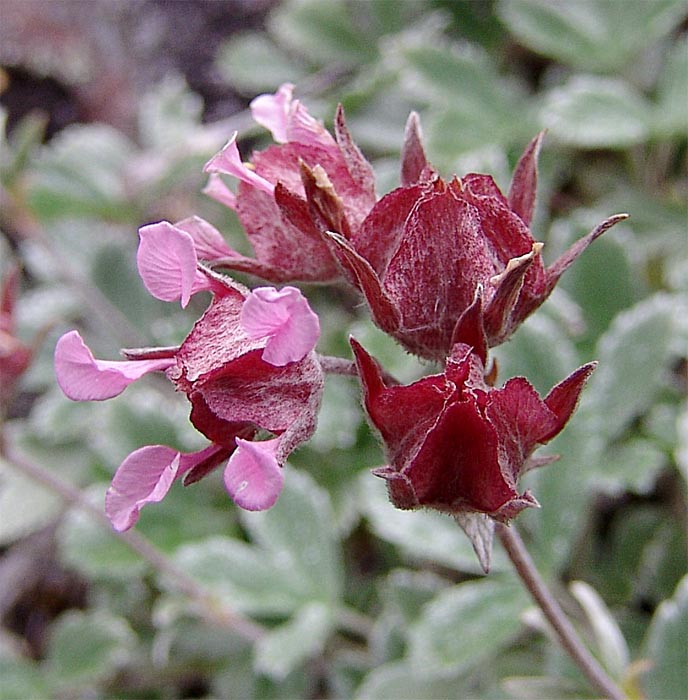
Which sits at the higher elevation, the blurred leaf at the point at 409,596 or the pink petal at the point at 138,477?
the pink petal at the point at 138,477

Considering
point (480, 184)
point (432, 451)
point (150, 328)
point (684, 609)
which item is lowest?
point (150, 328)

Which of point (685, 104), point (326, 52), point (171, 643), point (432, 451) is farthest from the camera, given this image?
point (326, 52)

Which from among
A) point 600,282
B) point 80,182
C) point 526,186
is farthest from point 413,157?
point 80,182

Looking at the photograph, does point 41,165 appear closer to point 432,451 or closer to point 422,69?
point 422,69

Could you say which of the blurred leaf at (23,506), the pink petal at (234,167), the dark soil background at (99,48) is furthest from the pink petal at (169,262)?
the dark soil background at (99,48)

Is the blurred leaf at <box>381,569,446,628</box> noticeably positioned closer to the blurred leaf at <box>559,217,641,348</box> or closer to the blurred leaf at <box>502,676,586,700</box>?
the blurred leaf at <box>502,676,586,700</box>

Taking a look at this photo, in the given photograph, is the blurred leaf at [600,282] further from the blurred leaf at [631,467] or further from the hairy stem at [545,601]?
the hairy stem at [545,601]

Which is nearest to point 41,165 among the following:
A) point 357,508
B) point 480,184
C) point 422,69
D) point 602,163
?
point 422,69

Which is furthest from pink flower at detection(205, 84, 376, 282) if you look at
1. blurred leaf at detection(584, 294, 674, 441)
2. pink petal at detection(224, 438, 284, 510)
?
blurred leaf at detection(584, 294, 674, 441)
